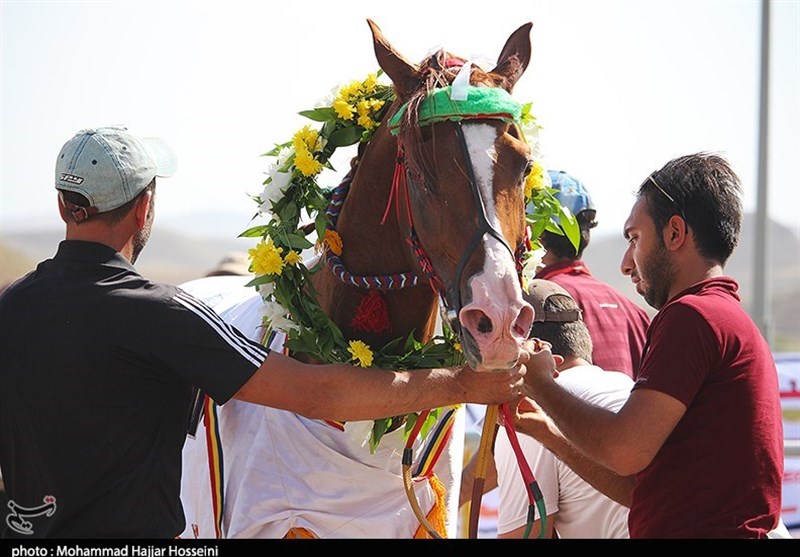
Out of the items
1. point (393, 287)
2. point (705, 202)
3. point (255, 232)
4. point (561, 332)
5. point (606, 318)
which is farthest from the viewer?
point (606, 318)

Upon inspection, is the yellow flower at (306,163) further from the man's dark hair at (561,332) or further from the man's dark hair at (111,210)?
the man's dark hair at (561,332)

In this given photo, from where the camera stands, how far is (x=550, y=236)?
5.56 meters

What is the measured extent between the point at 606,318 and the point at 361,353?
7.44 ft

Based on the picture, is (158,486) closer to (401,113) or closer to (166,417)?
(166,417)

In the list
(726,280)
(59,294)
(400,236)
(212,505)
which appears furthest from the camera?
(212,505)

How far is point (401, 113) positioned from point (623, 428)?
119cm

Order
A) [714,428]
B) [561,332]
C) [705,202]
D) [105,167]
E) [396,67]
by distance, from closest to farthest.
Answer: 1. [105,167]
2. [714,428]
3. [705,202]
4. [396,67]
5. [561,332]

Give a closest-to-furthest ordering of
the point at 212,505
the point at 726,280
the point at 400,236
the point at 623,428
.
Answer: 1. the point at 623,428
2. the point at 726,280
3. the point at 400,236
4. the point at 212,505

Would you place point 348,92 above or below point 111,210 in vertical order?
above

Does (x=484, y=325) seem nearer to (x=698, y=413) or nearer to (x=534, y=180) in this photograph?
(x=698, y=413)

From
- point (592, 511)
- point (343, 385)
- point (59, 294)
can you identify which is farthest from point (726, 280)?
point (59, 294)

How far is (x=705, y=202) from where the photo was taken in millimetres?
3232

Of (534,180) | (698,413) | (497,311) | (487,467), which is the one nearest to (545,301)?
(534,180)

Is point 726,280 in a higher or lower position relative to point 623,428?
higher
